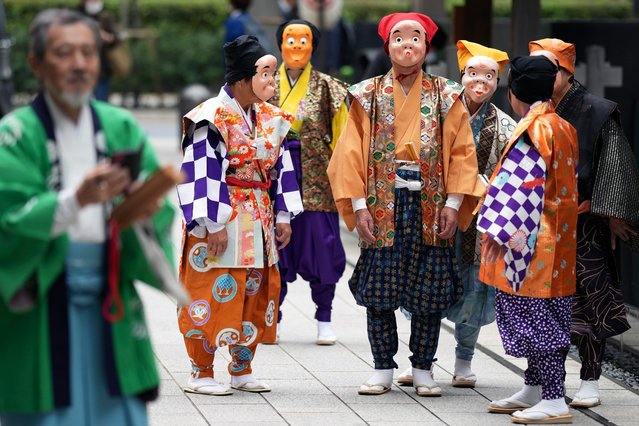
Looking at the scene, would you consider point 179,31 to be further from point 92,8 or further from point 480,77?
point 480,77

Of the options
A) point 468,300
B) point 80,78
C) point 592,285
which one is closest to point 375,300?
point 468,300

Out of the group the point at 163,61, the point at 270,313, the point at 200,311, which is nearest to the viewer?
the point at 200,311

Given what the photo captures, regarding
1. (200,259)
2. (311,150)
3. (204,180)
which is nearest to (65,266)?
(204,180)

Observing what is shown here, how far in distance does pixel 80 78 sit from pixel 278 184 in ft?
9.13

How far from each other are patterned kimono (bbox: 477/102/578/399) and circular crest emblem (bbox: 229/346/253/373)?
1.27m

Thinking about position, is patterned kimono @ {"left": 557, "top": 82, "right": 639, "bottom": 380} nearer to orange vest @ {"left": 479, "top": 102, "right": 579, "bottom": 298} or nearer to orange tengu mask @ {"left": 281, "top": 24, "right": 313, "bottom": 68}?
orange vest @ {"left": 479, "top": 102, "right": 579, "bottom": 298}

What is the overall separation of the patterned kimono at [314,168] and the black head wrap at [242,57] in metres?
1.31

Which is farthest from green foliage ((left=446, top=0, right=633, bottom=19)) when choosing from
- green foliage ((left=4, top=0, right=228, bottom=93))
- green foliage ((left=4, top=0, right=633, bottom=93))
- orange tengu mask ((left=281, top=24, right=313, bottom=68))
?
orange tengu mask ((left=281, top=24, right=313, bottom=68))

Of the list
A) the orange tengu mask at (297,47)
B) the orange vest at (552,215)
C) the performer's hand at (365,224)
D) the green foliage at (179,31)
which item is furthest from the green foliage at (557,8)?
the orange vest at (552,215)

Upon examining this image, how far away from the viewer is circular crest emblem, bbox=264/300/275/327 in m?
6.59

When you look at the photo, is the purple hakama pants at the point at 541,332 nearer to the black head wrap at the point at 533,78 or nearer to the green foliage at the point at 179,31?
the black head wrap at the point at 533,78

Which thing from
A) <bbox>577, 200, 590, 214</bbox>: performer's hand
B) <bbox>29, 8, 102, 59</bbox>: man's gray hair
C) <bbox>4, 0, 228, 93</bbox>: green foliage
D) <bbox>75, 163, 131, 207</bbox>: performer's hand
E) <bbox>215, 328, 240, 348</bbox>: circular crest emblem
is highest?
<bbox>4, 0, 228, 93</bbox>: green foliage

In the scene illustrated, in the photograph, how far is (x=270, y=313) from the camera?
6.62 meters

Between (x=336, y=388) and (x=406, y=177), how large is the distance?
1.16m
